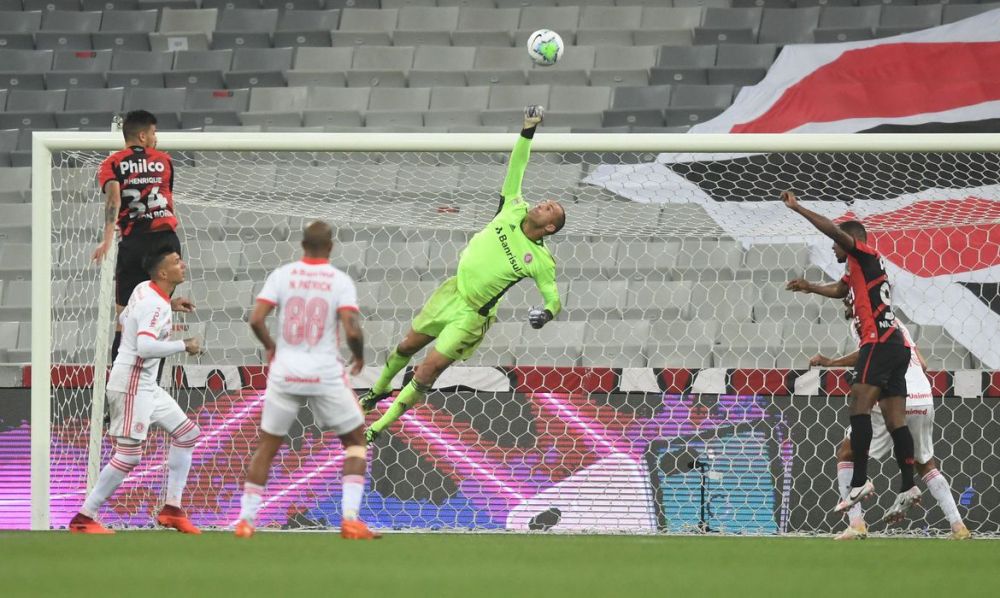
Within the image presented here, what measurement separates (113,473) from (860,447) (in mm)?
4080

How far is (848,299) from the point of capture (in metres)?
8.56

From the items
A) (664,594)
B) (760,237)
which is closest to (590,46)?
(760,237)

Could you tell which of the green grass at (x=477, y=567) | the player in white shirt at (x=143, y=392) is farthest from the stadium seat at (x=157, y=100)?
the green grass at (x=477, y=567)

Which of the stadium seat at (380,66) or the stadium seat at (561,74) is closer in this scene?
A: the stadium seat at (561,74)

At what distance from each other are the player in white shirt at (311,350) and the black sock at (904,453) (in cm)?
348

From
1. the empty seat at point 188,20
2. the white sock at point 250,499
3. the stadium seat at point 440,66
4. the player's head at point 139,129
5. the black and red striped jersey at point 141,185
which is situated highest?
the empty seat at point 188,20

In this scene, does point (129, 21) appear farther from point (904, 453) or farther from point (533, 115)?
point (904, 453)

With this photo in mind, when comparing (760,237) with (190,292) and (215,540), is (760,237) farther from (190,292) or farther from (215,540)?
(215,540)

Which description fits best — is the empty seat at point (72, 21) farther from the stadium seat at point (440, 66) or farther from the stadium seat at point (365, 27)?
the stadium seat at point (440, 66)

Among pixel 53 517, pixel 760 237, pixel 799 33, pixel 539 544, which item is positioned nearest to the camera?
pixel 539 544

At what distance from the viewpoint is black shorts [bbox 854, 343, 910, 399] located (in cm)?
832

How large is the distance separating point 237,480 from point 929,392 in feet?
14.9

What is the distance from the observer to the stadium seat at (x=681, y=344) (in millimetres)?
11141

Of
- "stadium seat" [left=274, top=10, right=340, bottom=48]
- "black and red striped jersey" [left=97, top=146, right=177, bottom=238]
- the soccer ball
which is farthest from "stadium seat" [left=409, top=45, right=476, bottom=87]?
"black and red striped jersey" [left=97, top=146, right=177, bottom=238]
